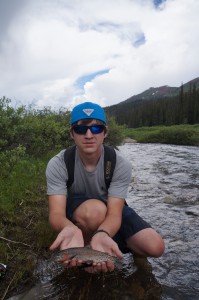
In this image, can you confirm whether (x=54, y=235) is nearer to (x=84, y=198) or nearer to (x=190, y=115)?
(x=84, y=198)

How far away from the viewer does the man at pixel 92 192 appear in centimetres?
424

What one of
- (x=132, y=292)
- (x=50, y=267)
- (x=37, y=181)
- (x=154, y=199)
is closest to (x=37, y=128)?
(x=37, y=181)

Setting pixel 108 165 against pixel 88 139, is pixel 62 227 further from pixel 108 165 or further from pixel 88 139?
pixel 88 139

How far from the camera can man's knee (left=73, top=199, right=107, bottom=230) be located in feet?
14.0

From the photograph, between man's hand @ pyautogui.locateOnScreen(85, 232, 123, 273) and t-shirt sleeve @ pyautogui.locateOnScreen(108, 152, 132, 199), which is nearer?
man's hand @ pyautogui.locateOnScreen(85, 232, 123, 273)

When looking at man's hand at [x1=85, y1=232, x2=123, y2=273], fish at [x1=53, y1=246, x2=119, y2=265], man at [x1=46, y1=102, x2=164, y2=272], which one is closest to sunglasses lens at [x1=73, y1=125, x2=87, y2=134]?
man at [x1=46, y1=102, x2=164, y2=272]

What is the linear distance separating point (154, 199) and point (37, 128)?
5.05 metres

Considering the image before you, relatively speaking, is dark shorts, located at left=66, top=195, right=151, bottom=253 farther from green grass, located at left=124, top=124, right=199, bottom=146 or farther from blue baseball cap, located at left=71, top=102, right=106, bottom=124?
green grass, located at left=124, top=124, right=199, bottom=146

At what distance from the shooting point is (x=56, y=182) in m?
4.34

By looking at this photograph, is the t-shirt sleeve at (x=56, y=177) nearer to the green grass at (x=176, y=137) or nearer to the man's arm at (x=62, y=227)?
the man's arm at (x=62, y=227)

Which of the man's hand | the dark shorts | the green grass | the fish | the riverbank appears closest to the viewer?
the fish

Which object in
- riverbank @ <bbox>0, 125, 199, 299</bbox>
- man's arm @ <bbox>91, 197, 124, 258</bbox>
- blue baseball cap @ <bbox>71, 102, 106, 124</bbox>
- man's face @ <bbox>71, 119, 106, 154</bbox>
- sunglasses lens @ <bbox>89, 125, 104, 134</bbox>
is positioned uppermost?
blue baseball cap @ <bbox>71, 102, 106, 124</bbox>

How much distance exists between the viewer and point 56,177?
4.35 metres

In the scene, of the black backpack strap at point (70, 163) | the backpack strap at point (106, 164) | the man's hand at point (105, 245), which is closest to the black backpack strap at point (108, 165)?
the backpack strap at point (106, 164)
